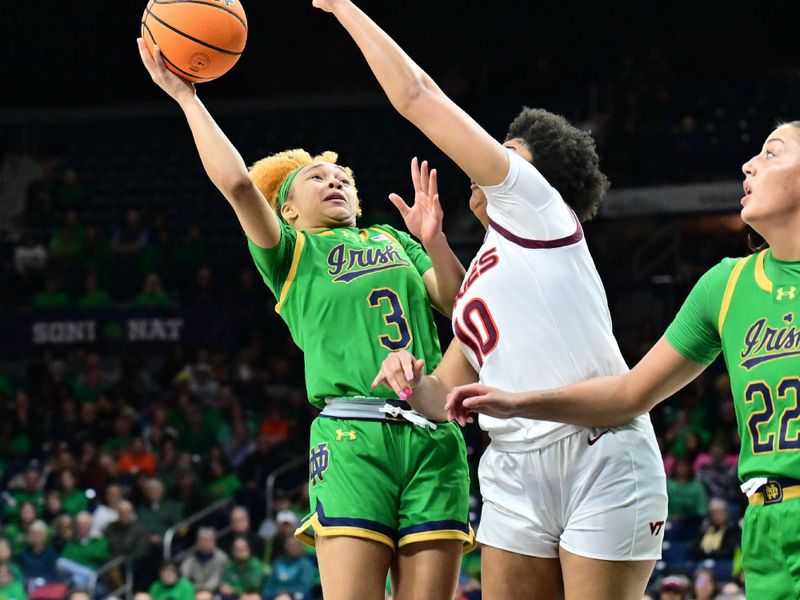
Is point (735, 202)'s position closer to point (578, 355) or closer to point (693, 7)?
point (693, 7)

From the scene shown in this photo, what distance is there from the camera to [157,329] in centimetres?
1479

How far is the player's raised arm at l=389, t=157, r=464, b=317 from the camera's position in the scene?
4043 mm

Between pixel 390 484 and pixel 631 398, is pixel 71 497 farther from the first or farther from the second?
pixel 631 398

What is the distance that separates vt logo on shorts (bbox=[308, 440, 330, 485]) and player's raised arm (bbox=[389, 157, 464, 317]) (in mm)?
642

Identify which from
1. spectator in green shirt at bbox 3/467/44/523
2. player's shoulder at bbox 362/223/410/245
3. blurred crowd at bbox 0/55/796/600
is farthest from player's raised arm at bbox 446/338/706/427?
spectator in green shirt at bbox 3/467/44/523

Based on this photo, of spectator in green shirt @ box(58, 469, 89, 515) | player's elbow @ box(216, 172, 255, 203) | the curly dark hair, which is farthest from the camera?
spectator in green shirt @ box(58, 469, 89, 515)

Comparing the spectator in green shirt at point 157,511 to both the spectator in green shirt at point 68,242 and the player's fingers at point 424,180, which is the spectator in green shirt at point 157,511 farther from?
the player's fingers at point 424,180

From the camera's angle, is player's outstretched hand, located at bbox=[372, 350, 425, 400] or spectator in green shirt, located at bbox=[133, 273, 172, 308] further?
spectator in green shirt, located at bbox=[133, 273, 172, 308]

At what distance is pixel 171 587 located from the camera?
410 inches

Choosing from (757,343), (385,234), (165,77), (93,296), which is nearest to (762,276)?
(757,343)

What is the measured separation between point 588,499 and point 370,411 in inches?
39.7

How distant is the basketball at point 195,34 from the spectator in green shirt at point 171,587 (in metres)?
6.90

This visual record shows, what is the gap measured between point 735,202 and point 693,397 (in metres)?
2.96

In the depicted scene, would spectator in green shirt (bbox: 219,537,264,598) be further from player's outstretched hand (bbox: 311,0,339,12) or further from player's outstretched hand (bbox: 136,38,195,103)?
player's outstretched hand (bbox: 311,0,339,12)
